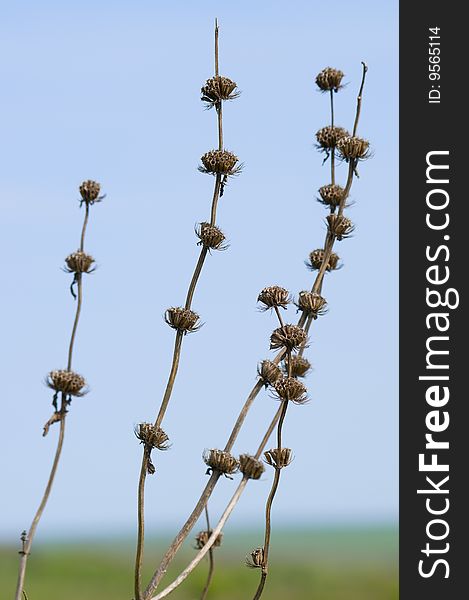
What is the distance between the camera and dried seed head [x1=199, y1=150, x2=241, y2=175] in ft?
6.40

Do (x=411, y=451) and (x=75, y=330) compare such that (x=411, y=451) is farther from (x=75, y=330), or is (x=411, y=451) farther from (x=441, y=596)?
(x=75, y=330)

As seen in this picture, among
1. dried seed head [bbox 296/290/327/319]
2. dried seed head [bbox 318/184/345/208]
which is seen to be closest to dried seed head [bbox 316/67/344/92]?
dried seed head [bbox 318/184/345/208]

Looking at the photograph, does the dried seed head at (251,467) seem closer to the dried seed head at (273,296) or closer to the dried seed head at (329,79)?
the dried seed head at (273,296)

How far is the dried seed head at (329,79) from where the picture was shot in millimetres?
2148

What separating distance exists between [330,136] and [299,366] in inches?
20.9

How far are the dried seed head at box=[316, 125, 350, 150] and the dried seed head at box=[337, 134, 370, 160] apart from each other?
0.14 feet

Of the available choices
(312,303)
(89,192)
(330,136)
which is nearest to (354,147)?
(330,136)

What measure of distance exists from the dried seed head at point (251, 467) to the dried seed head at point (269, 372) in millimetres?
158

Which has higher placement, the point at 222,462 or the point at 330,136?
the point at 330,136

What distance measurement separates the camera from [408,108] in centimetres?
313

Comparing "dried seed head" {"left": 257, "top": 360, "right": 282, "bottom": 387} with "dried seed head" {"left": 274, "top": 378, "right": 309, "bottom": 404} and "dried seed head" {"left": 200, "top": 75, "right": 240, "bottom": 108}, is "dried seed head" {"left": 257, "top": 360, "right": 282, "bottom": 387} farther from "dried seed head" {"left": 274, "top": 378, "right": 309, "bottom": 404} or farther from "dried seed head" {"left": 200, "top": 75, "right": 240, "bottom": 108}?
"dried seed head" {"left": 200, "top": 75, "right": 240, "bottom": 108}

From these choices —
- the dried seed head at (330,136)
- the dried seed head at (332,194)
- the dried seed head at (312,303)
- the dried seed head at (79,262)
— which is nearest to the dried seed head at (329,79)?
the dried seed head at (330,136)

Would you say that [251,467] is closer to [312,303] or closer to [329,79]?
[312,303]

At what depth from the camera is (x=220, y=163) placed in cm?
195
